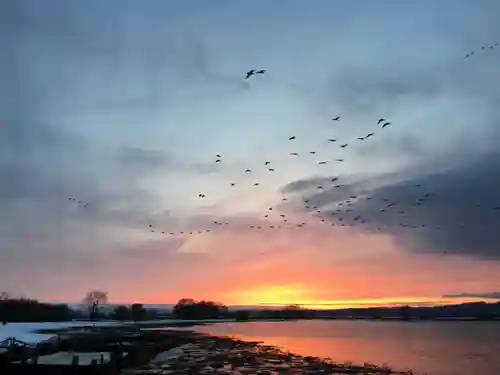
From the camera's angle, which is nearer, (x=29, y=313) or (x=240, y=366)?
(x=240, y=366)

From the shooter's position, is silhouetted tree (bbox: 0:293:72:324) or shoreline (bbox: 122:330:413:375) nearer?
shoreline (bbox: 122:330:413:375)

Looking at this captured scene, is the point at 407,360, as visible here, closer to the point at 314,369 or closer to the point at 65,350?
the point at 314,369

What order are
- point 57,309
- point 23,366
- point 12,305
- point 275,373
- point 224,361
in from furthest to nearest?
point 57,309 → point 12,305 → point 224,361 → point 275,373 → point 23,366

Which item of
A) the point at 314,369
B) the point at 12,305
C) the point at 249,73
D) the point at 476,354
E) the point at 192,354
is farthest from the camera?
the point at 12,305

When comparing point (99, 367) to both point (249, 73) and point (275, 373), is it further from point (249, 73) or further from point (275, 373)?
point (249, 73)

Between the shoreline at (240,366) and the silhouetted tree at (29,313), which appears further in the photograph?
the silhouetted tree at (29,313)

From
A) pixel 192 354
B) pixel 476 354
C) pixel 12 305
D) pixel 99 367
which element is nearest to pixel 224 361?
pixel 192 354

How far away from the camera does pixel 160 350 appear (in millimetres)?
66062

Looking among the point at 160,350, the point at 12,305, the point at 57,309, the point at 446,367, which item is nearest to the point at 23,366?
the point at 160,350

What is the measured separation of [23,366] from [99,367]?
4769 mm

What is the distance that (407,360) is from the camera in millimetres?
64125

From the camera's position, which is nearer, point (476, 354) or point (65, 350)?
point (65, 350)

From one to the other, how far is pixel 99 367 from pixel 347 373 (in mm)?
19469

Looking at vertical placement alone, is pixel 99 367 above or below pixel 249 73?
below
